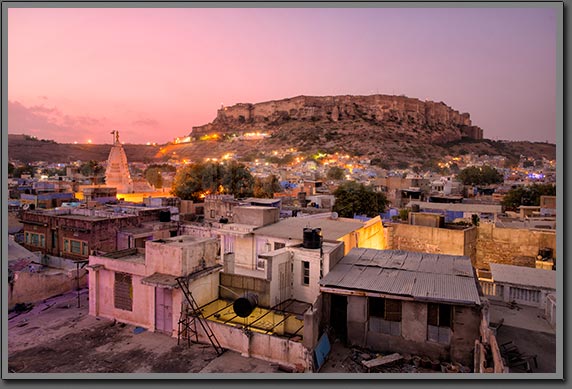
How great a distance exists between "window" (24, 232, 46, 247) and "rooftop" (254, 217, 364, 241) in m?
9.50

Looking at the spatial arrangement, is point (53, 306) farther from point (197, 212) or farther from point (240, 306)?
point (197, 212)

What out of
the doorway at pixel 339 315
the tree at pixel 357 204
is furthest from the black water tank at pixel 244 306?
the tree at pixel 357 204

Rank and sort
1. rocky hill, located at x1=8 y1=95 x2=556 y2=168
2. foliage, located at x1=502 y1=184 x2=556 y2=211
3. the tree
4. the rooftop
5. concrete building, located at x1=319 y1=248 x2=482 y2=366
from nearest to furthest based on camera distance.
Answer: concrete building, located at x1=319 y1=248 x2=482 y2=366
the rooftop
the tree
foliage, located at x1=502 y1=184 x2=556 y2=211
rocky hill, located at x1=8 y1=95 x2=556 y2=168

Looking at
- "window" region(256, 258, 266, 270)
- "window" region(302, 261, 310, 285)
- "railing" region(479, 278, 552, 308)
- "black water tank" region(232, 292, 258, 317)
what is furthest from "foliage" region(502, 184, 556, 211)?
"black water tank" region(232, 292, 258, 317)

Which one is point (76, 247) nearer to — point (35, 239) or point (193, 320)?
point (35, 239)

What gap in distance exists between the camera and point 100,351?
840cm

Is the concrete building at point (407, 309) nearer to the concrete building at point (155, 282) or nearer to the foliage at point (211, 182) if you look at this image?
the concrete building at point (155, 282)

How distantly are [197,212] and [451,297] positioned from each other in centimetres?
1763

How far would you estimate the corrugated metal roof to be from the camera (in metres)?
8.95

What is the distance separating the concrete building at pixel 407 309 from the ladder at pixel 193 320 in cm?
238

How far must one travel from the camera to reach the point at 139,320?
9.80m

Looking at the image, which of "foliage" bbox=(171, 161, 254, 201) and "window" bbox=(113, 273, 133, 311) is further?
"foliage" bbox=(171, 161, 254, 201)

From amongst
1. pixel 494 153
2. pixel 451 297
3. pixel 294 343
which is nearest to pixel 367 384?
pixel 294 343

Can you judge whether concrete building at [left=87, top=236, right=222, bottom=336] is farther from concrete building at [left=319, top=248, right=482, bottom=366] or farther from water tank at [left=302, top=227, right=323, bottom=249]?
concrete building at [left=319, top=248, right=482, bottom=366]
